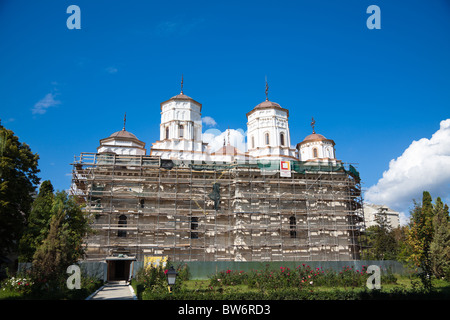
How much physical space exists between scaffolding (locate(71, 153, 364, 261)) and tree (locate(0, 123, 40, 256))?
11.1 ft

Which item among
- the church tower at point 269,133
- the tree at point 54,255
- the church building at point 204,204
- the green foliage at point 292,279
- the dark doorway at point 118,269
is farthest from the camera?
→ the church tower at point 269,133

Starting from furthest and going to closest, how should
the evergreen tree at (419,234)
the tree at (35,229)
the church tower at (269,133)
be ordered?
1. the church tower at (269,133)
2. the tree at (35,229)
3. the evergreen tree at (419,234)

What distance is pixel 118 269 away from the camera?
22875 millimetres

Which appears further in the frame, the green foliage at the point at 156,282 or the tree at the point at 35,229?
the tree at the point at 35,229

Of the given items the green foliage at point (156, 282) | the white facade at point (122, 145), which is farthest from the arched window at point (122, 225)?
the green foliage at point (156, 282)

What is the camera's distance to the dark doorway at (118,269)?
21.9m

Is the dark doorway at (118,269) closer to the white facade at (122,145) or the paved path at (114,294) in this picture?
the paved path at (114,294)

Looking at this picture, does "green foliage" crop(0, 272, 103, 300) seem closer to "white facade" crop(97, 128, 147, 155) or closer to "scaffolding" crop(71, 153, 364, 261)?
"scaffolding" crop(71, 153, 364, 261)

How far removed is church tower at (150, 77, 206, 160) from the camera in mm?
26625

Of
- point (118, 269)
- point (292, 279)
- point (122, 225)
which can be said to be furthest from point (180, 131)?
point (292, 279)

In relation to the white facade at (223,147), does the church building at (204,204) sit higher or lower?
lower

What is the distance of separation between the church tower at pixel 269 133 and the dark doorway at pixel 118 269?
12368mm
